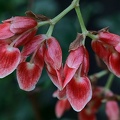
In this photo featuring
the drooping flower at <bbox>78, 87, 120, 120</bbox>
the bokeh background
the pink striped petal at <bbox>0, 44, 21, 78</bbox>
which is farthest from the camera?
the bokeh background

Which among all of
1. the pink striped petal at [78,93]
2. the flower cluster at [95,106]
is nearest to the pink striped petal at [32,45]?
the pink striped petal at [78,93]

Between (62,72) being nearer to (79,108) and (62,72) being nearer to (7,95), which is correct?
(79,108)

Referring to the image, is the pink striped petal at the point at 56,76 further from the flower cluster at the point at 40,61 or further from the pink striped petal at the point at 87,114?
the pink striped petal at the point at 87,114

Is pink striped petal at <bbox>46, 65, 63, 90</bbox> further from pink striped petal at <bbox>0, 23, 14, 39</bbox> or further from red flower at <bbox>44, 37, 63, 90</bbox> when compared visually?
pink striped petal at <bbox>0, 23, 14, 39</bbox>

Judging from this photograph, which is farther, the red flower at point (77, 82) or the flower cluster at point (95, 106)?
the flower cluster at point (95, 106)

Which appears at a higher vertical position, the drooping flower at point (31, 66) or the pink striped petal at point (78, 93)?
the drooping flower at point (31, 66)

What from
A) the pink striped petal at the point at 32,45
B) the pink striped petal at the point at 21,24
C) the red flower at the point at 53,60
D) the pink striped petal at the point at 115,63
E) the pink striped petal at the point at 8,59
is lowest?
the pink striped petal at the point at 115,63

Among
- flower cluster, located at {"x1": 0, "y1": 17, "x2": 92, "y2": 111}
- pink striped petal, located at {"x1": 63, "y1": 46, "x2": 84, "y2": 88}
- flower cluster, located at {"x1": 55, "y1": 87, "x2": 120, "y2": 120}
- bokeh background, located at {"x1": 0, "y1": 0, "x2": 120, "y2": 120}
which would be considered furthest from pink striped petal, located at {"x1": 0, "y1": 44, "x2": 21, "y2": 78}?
bokeh background, located at {"x1": 0, "y1": 0, "x2": 120, "y2": 120}
